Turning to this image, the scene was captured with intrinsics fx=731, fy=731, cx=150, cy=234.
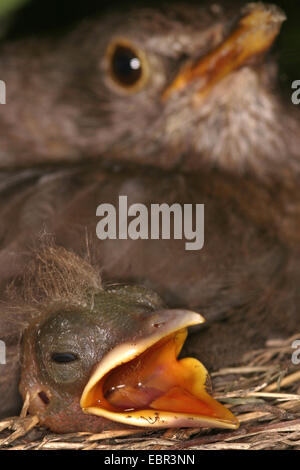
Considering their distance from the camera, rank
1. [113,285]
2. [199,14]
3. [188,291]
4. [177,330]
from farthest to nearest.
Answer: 1. [199,14]
2. [188,291]
3. [113,285]
4. [177,330]

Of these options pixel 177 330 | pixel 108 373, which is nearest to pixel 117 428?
pixel 108 373

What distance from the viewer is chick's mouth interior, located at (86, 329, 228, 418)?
→ 4.91 feet

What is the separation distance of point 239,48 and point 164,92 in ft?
0.97

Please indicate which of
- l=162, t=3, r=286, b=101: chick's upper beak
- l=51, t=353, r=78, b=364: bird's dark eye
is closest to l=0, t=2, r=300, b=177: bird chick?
l=162, t=3, r=286, b=101: chick's upper beak

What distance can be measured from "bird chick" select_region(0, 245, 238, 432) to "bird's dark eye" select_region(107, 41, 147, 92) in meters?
0.80

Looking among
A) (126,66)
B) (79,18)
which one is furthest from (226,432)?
(79,18)

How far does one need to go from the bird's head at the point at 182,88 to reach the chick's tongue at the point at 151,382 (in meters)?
0.84

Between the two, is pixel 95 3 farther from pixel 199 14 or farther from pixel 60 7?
pixel 199 14

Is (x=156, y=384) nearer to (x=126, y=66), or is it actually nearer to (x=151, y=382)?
(x=151, y=382)

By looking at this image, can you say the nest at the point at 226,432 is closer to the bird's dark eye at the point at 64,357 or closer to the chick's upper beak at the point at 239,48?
the bird's dark eye at the point at 64,357

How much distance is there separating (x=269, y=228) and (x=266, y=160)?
30 centimetres

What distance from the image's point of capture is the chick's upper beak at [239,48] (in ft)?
6.25

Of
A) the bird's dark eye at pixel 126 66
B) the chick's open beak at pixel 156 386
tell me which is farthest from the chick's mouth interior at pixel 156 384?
the bird's dark eye at pixel 126 66
